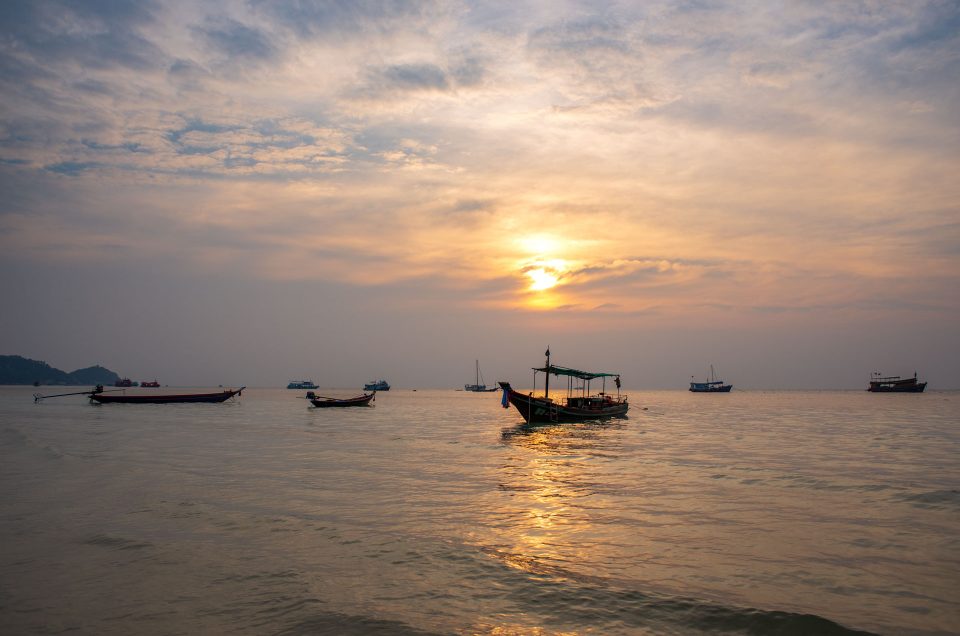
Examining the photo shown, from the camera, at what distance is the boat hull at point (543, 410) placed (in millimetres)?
51312

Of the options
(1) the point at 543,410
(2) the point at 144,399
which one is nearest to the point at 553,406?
(1) the point at 543,410

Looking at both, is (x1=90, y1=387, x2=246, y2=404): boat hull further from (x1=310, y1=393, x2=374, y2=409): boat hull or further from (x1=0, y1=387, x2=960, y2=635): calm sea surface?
(x1=0, y1=387, x2=960, y2=635): calm sea surface

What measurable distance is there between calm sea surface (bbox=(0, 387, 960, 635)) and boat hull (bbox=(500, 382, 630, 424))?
23.8m

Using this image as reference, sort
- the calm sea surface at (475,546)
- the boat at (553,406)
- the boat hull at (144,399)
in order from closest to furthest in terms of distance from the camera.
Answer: the calm sea surface at (475,546), the boat at (553,406), the boat hull at (144,399)

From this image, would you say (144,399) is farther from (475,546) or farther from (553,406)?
(475,546)

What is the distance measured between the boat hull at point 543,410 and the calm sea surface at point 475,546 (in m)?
23.8

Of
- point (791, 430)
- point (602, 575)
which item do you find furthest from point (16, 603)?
point (791, 430)

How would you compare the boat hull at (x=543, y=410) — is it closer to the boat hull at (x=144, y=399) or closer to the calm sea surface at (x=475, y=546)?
the calm sea surface at (x=475, y=546)

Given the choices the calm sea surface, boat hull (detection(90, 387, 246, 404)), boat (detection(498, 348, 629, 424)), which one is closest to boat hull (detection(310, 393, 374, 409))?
boat hull (detection(90, 387, 246, 404))

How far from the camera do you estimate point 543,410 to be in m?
52.3

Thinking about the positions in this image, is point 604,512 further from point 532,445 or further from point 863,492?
point 532,445

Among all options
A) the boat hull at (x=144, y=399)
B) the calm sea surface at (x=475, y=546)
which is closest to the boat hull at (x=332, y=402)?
the boat hull at (x=144, y=399)

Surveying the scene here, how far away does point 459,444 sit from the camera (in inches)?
1436

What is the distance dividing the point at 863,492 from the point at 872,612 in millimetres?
12389
